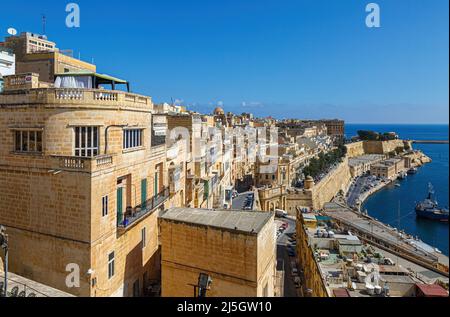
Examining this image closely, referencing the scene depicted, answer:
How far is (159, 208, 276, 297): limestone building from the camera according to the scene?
9438 mm

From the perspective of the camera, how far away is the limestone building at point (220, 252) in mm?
9438

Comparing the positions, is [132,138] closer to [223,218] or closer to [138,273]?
[223,218]

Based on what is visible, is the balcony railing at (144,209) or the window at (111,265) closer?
the window at (111,265)

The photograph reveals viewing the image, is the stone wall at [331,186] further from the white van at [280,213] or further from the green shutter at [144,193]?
the green shutter at [144,193]

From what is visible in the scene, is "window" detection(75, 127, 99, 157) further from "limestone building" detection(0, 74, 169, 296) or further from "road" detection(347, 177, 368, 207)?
"road" detection(347, 177, 368, 207)

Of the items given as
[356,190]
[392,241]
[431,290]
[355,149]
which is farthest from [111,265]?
[355,149]

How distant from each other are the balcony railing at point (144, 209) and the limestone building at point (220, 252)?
152cm

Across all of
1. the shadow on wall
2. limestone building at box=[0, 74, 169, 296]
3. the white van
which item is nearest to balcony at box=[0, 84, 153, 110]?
limestone building at box=[0, 74, 169, 296]

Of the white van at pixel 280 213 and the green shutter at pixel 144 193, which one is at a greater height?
the green shutter at pixel 144 193

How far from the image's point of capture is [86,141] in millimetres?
10711

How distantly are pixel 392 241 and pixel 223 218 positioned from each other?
25.4 meters

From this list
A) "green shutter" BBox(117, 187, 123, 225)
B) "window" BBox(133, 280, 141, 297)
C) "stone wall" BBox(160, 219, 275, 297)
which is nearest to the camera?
"stone wall" BBox(160, 219, 275, 297)

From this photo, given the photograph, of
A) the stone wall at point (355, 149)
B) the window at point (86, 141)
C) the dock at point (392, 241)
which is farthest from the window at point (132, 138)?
the stone wall at point (355, 149)

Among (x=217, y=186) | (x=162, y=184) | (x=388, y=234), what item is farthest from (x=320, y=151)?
(x=162, y=184)
